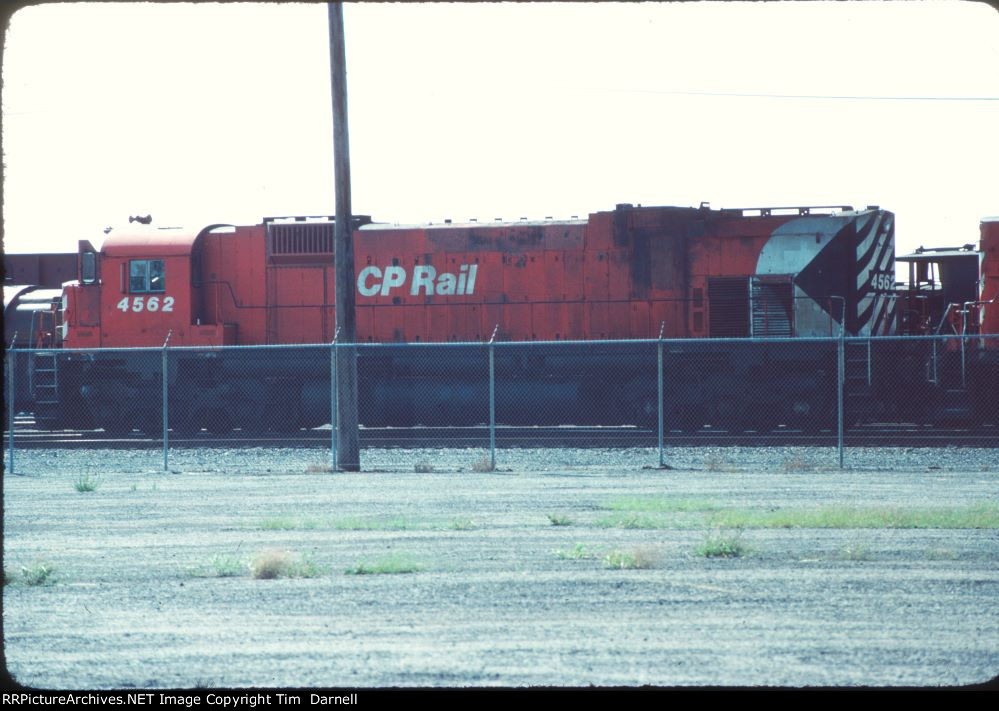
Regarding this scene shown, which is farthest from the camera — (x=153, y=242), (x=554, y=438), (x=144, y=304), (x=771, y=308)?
(x=153, y=242)

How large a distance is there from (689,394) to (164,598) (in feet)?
47.4

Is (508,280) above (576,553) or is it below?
above

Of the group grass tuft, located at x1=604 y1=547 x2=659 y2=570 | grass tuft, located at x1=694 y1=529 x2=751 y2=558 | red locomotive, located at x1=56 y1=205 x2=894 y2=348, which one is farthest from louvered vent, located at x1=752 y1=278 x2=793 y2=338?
grass tuft, located at x1=604 y1=547 x2=659 y2=570

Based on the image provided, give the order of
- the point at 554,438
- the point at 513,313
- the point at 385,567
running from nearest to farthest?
the point at 385,567 < the point at 554,438 < the point at 513,313

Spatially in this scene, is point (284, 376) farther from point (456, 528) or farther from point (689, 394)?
point (456, 528)

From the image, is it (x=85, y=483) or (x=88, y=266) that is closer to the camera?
(x=85, y=483)

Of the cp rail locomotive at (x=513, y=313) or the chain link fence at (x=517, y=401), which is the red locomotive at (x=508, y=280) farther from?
the chain link fence at (x=517, y=401)

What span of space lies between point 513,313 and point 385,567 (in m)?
13.7

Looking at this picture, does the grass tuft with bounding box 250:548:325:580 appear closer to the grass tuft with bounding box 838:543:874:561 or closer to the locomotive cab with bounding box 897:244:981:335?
the grass tuft with bounding box 838:543:874:561

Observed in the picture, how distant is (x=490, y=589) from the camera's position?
8797 millimetres

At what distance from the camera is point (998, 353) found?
20.5 metres

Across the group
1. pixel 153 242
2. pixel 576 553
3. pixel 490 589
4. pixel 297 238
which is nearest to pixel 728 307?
pixel 297 238

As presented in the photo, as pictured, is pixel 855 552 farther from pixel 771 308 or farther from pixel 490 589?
pixel 771 308
